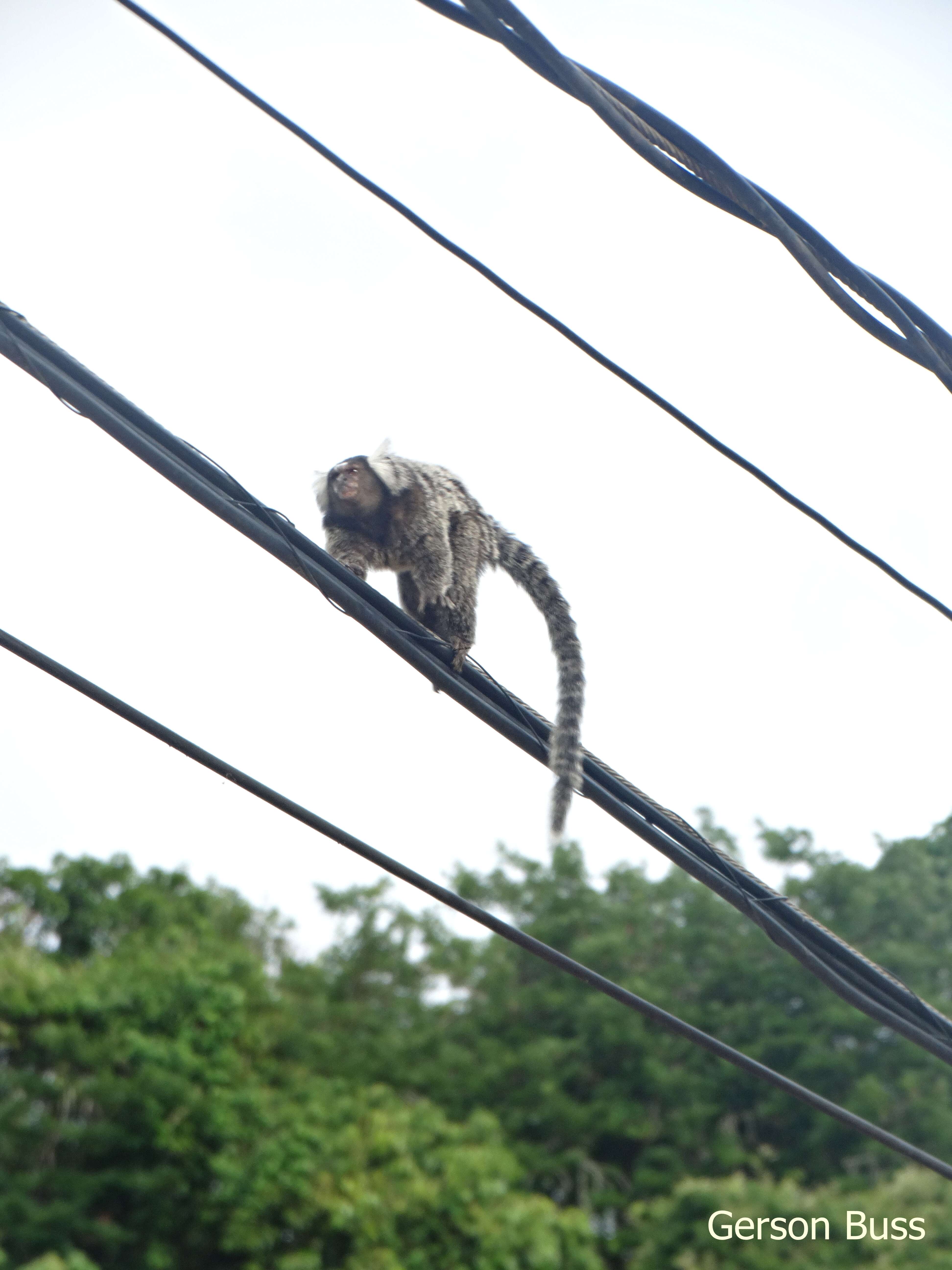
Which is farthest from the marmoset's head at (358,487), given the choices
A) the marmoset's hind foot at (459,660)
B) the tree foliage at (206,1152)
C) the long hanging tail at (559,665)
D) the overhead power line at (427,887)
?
the tree foliage at (206,1152)

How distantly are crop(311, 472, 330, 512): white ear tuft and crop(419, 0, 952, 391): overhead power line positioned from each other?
2.37 metres

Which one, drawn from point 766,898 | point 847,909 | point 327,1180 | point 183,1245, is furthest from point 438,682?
point 847,909

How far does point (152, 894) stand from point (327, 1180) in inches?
282

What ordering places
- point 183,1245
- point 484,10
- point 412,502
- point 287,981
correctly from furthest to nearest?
point 287,981 < point 183,1245 < point 412,502 < point 484,10

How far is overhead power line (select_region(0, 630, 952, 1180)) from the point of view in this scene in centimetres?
272

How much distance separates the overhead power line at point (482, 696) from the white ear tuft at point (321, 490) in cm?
175

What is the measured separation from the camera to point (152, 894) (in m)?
20.2

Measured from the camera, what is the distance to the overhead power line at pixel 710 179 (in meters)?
2.65

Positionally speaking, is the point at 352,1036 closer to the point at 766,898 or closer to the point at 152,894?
the point at 152,894

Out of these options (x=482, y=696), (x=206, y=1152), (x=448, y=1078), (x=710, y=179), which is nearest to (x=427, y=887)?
(x=482, y=696)

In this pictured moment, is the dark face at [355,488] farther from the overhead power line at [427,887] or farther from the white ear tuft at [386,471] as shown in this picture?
the overhead power line at [427,887]

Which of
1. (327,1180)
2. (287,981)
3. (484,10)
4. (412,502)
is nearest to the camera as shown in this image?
(484,10)

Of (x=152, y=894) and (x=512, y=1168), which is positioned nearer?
(x=512, y=1168)

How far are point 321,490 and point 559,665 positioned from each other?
50.3 inches
